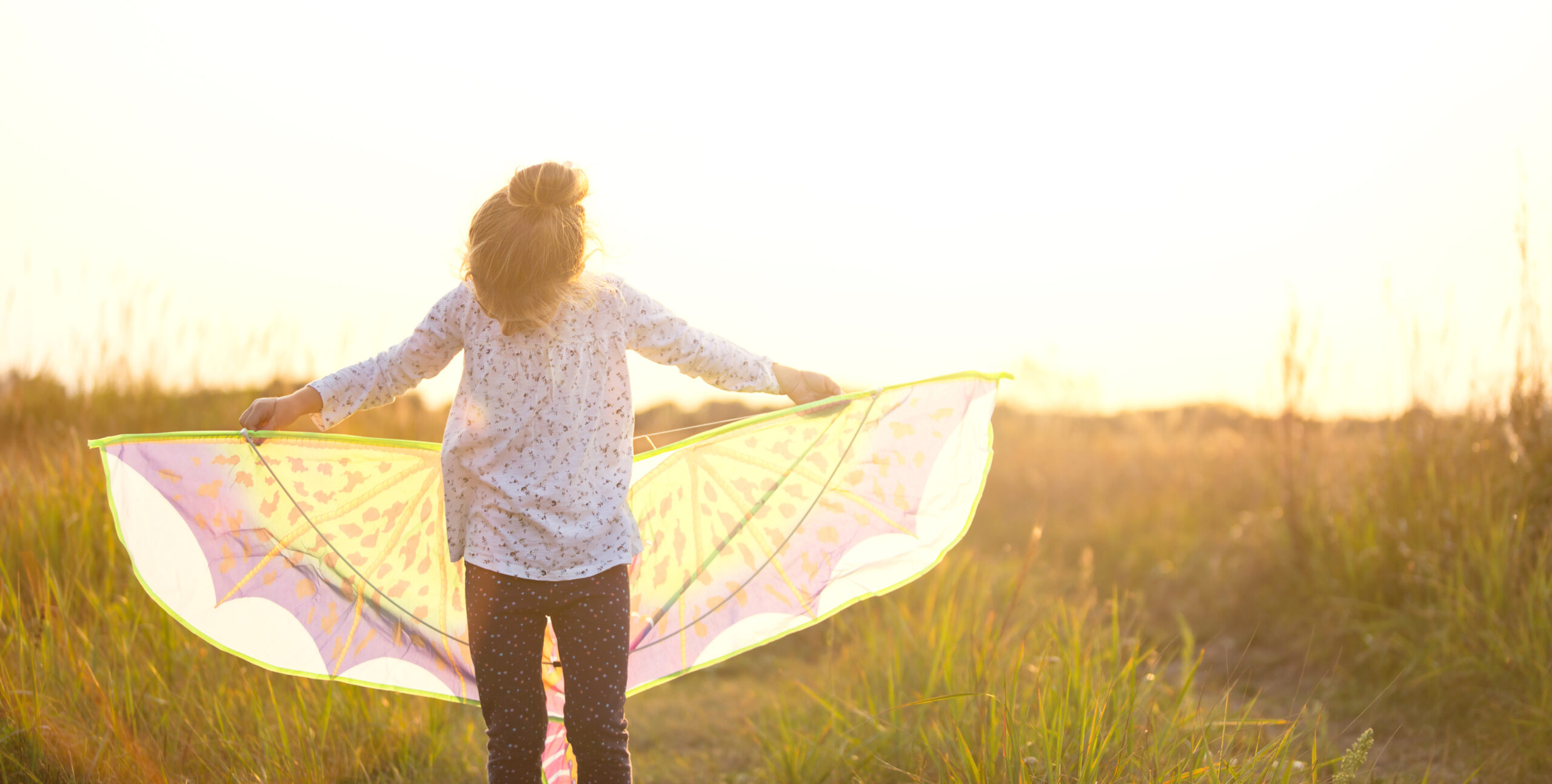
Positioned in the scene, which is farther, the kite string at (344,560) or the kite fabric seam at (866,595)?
the kite fabric seam at (866,595)

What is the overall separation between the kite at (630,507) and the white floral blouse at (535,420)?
17.3 inches

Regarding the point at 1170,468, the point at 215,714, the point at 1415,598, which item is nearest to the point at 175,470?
the point at 215,714

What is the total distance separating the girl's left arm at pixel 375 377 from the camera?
2463mm

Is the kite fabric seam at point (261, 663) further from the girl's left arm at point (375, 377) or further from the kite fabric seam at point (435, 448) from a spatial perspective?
the girl's left arm at point (375, 377)

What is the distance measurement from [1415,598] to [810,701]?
2.91m

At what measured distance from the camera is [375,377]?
2.49m

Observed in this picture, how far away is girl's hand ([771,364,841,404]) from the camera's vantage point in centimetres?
279

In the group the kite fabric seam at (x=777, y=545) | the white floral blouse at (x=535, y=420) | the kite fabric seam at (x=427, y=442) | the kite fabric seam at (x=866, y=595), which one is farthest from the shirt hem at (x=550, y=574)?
the kite fabric seam at (x=866, y=595)

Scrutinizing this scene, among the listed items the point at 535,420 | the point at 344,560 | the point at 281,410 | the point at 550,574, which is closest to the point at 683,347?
the point at 535,420

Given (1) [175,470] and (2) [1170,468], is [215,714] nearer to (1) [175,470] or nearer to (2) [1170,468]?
(1) [175,470]

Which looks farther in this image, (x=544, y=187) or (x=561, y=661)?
(x=561, y=661)

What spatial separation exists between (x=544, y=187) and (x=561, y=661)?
1.28 m

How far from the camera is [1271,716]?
A: 12.9 ft

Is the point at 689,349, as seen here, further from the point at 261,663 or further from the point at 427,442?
the point at 261,663
